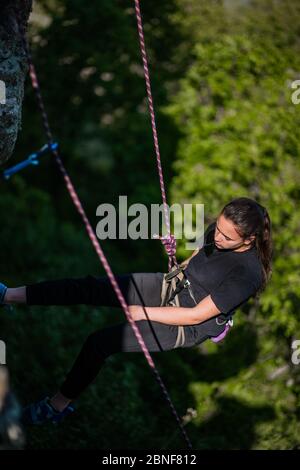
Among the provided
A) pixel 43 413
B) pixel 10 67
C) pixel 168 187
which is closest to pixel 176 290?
pixel 43 413

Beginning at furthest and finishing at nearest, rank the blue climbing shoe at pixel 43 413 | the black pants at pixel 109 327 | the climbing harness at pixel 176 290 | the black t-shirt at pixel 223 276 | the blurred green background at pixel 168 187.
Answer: the blurred green background at pixel 168 187 → the blue climbing shoe at pixel 43 413 → the climbing harness at pixel 176 290 → the black pants at pixel 109 327 → the black t-shirt at pixel 223 276

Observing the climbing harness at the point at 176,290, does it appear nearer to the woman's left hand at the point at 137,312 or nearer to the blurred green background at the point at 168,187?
the woman's left hand at the point at 137,312

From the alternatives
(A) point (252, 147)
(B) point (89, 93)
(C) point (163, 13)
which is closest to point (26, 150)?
(B) point (89, 93)

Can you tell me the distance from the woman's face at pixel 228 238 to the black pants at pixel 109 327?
1.80 ft

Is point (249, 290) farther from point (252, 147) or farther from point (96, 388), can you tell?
point (252, 147)

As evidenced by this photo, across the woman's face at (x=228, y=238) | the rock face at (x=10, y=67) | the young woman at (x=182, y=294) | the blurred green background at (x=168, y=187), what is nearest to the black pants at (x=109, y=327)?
the young woman at (x=182, y=294)

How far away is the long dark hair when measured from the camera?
3.78 meters

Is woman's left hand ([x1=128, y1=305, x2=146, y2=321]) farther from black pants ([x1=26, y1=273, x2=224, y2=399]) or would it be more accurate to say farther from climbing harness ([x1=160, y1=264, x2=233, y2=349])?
climbing harness ([x1=160, y1=264, x2=233, y2=349])

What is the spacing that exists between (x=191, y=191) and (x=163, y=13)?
454 centimetres

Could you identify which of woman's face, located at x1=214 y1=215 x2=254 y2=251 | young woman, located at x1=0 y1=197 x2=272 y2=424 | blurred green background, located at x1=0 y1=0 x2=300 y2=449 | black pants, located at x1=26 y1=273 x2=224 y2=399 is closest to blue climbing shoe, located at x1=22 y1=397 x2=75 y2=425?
young woman, located at x1=0 y1=197 x2=272 y2=424

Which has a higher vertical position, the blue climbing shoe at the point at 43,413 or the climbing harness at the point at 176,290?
the climbing harness at the point at 176,290

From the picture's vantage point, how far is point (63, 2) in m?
9.55

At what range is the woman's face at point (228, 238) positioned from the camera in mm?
3775

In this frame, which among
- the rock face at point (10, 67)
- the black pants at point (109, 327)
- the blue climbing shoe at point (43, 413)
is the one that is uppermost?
the rock face at point (10, 67)
